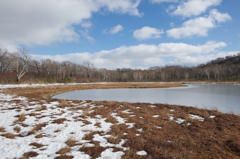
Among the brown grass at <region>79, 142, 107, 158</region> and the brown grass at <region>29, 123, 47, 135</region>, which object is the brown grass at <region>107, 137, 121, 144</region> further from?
the brown grass at <region>29, 123, 47, 135</region>

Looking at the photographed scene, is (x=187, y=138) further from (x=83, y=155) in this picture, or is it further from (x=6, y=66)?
(x=6, y=66)

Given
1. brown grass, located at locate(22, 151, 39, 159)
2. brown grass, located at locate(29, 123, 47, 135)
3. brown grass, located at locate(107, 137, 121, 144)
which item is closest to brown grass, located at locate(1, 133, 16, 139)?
brown grass, located at locate(29, 123, 47, 135)

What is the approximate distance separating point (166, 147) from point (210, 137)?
2.01 metres

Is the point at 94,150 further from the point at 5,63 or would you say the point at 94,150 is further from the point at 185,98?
the point at 5,63

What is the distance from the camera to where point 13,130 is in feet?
17.6

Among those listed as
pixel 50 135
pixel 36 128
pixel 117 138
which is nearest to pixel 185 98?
pixel 117 138

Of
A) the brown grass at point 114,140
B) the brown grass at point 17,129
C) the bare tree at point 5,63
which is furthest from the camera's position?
the bare tree at point 5,63

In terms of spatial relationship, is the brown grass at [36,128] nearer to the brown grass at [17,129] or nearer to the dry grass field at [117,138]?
the dry grass field at [117,138]

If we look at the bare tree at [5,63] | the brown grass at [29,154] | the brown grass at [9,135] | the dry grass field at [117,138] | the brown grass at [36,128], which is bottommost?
the dry grass field at [117,138]

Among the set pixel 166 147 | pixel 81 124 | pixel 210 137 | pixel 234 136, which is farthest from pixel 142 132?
pixel 234 136

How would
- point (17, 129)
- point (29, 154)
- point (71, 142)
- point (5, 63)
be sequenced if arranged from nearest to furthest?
point (29, 154) < point (71, 142) < point (17, 129) < point (5, 63)

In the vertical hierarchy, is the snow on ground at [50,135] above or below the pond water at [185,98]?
above

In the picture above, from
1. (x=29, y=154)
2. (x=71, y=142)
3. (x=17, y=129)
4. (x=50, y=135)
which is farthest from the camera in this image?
(x=17, y=129)

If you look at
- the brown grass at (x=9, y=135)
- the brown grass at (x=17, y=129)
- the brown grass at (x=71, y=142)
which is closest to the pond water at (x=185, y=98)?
the brown grass at (x=17, y=129)
